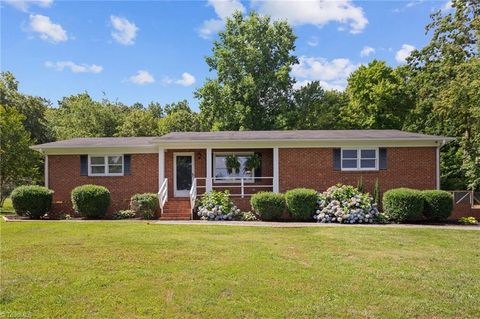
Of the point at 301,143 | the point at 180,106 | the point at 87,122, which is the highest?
the point at 180,106

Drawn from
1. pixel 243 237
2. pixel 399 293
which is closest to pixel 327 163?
pixel 243 237

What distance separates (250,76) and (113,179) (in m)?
15.8

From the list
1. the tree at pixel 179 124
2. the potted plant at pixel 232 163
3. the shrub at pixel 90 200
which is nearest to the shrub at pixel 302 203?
the potted plant at pixel 232 163

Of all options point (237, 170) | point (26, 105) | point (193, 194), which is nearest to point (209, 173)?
point (193, 194)

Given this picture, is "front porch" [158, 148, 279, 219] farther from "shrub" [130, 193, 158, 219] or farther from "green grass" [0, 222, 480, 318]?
"green grass" [0, 222, 480, 318]

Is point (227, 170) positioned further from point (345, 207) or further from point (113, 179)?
point (345, 207)

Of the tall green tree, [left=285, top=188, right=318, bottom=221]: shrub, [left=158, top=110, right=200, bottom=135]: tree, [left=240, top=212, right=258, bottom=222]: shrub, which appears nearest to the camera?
[left=285, top=188, right=318, bottom=221]: shrub

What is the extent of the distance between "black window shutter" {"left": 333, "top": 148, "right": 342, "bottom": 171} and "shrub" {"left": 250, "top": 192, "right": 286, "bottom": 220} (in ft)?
10.0

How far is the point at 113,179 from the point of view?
17766 millimetres

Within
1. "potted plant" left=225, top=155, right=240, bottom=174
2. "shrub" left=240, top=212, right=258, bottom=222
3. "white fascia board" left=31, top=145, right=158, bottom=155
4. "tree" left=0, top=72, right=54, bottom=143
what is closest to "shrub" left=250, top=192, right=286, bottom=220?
"shrub" left=240, top=212, right=258, bottom=222

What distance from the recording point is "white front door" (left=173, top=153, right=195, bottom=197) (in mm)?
18141

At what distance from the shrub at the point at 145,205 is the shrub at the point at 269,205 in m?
4.10

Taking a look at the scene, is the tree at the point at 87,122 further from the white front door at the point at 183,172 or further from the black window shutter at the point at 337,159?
the black window shutter at the point at 337,159

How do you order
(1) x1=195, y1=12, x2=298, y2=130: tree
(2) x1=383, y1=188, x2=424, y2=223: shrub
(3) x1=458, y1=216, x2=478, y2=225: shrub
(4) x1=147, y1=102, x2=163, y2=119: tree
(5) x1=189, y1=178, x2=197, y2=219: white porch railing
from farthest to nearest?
(4) x1=147, y1=102, x2=163, y2=119: tree
(1) x1=195, y1=12, x2=298, y2=130: tree
(5) x1=189, y1=178, x2=197, y2=219: white porch railing
(3) x1=458, y1=216, x2=478, y2=225: shrub
(2) x1=383, y1=188, x2=424, y2=223: shrub
